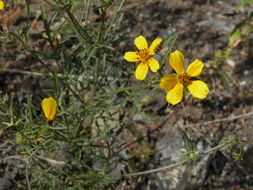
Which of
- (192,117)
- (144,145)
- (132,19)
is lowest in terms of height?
(144,145)

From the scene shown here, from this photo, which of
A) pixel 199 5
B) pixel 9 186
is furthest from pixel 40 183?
pixel 199 5

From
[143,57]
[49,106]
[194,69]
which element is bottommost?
[49,106]

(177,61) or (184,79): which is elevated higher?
(177,61)

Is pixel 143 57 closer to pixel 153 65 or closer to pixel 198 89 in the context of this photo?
pixel 153 65

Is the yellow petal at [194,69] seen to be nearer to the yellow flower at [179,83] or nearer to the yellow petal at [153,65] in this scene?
the yellow flower at [179,83]

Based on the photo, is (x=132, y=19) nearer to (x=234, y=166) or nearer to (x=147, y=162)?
(x=147, y=162)

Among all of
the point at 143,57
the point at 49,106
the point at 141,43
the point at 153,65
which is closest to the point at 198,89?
the point at 153,65

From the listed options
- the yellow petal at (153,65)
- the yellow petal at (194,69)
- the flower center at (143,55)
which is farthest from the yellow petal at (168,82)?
the flower center at (143,55)
